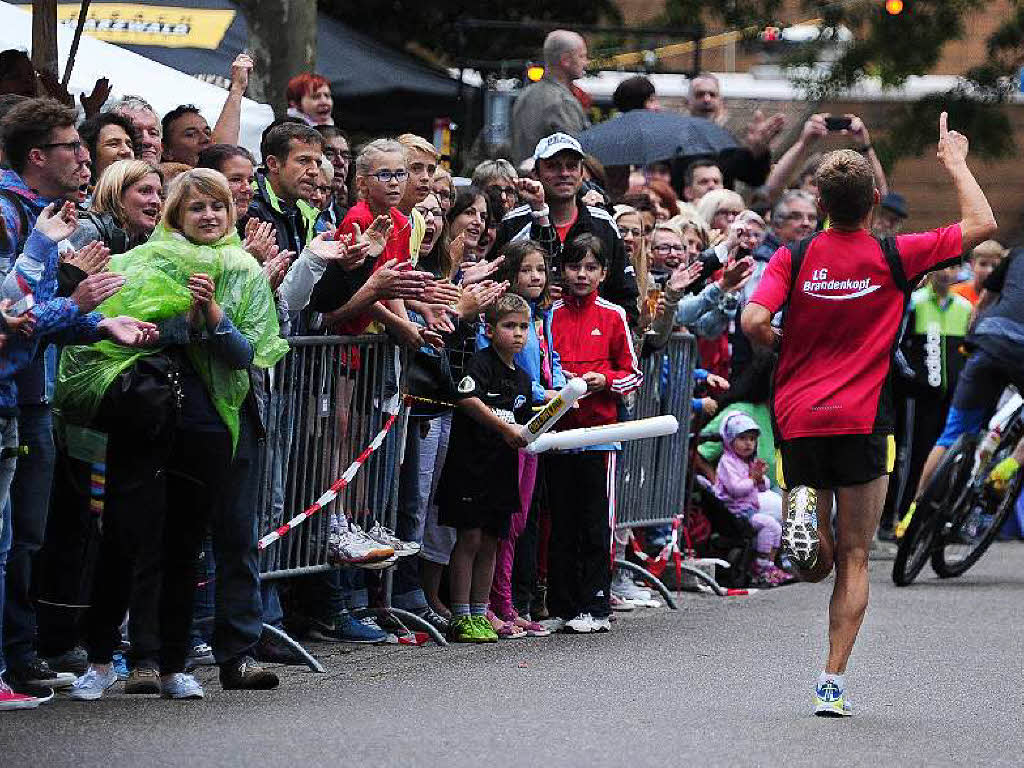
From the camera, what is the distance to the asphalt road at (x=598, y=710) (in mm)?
7652

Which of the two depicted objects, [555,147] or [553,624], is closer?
[553,624]

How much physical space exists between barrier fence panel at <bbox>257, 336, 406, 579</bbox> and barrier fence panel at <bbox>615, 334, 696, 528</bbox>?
253 cm

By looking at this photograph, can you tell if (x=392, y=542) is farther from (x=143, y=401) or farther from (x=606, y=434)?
(x=143, y=401)

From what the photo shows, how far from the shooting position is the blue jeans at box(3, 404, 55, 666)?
8492 millimetres

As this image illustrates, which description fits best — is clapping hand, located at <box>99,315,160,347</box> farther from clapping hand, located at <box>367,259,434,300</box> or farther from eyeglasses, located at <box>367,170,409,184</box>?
eyeglasses, located at <box>367,170,409,184</box>

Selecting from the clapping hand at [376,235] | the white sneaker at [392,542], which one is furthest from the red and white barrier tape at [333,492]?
the clapping hand at [376,235]

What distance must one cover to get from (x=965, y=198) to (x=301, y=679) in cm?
326

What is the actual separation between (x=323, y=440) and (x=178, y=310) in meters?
1.80

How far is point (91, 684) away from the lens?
28.6 feet

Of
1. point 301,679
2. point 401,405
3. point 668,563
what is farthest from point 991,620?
point 301,679

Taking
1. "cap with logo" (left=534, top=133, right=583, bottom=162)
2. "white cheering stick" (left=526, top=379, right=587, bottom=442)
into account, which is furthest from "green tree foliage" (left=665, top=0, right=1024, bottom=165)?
"white cheering stick" (left=526, top=379, right=587, bottom=442)

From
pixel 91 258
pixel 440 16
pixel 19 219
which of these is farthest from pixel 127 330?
pixel 440 16

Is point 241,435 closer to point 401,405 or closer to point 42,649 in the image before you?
point 42,649

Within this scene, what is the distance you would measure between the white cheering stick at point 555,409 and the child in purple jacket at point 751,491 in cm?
356
